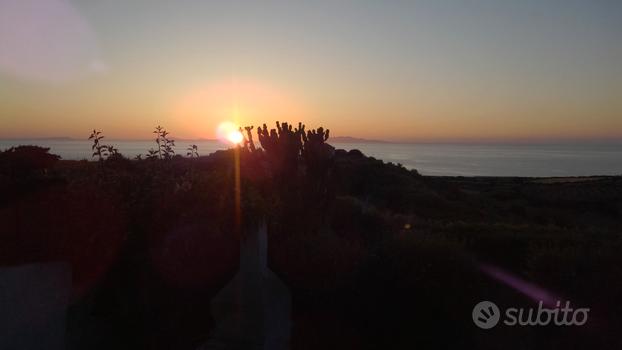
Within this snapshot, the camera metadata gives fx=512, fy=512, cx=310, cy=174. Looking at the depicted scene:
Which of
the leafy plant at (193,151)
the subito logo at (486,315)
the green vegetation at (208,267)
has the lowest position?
the subito logo at (486,315)

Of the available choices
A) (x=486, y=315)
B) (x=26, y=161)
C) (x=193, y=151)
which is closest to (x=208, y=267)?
(x=26, y=161)

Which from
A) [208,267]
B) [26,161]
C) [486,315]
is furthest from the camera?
[486,315]

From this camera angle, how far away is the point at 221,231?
692 centimetres

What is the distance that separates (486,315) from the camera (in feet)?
24.5

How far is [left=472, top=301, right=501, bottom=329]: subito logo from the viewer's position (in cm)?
733

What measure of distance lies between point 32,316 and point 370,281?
172 inches

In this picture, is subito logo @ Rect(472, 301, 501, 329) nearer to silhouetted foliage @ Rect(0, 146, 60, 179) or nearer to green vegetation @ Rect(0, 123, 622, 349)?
green vegetation @ Rect(0, 123, 622, 349)

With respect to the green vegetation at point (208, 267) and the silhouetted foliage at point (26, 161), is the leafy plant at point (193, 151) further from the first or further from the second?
the silhouetted foliage at point (26, 161)

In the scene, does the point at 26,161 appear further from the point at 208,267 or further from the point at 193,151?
the point at 193,151

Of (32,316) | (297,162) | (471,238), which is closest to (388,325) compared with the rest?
(32,316)

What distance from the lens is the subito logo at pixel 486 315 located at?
24.1 ft

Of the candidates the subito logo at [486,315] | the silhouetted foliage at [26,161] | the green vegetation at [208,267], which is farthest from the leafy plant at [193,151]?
the subito logo at [486,315]

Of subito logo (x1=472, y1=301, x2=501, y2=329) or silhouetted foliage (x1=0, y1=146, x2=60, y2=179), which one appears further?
subito logo (x1=472, y1=301, x2=501, y2=329)

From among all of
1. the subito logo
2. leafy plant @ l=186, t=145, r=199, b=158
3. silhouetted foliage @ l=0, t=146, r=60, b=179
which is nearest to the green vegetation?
silhouetted foliage @ l=0, t=146, r=60, b=179
